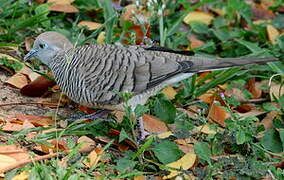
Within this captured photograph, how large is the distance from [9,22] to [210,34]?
2001 millimetres

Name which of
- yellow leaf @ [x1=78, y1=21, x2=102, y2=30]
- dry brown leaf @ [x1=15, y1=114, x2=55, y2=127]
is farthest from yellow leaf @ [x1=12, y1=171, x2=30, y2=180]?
yellow leaf @ [x1=78, y1=21, x2=102, y2=30]

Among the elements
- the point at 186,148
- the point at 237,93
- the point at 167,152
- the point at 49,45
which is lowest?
the point at 237,93

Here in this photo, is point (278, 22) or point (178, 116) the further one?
point (278, 22)

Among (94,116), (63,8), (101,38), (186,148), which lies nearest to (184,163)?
(186,148)

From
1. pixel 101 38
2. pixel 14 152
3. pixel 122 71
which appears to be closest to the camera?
pixel 14 152

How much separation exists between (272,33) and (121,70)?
2254 millimetres

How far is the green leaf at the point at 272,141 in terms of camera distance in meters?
4.09

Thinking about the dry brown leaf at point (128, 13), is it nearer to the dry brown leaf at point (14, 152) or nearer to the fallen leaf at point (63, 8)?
the fallen leaf at point (63, 8)

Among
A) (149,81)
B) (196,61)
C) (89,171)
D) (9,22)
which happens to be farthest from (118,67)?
(9,22)

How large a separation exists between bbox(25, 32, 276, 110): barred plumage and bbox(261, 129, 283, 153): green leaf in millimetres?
495

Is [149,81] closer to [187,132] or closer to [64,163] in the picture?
[187,132]

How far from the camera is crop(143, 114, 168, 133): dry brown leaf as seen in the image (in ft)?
14.2

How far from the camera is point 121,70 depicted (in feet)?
13.5

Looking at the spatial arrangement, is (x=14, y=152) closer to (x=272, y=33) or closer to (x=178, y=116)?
(x=178, y=116)
